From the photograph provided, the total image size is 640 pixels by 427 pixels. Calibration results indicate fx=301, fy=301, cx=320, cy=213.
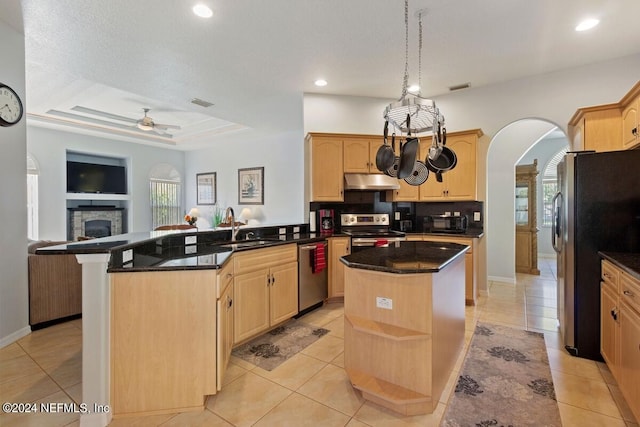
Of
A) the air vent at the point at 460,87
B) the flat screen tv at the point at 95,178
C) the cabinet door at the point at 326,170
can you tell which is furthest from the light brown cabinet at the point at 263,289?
the flat screen tv at the point at 95,178

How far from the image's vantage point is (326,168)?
4254 mm

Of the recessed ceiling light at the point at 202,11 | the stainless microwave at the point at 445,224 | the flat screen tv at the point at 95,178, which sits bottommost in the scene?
the stainless microwave at the point at 445,224

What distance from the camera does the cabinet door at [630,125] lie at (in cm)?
262

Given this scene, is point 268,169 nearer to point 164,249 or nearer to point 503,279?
point 164,249

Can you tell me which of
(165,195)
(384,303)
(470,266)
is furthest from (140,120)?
(470,266)

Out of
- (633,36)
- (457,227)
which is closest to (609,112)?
(633,36)

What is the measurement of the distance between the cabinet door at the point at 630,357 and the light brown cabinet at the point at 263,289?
8.59ft

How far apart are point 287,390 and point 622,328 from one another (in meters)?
2.24

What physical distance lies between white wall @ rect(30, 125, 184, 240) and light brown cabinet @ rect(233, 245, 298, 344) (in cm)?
578

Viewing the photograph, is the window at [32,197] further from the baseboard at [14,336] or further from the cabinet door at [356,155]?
the cabinet door at [356,155]

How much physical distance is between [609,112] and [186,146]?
8258 mm

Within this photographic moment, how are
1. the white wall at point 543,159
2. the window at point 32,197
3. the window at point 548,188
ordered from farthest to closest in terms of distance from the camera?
1. the window at point 548,188
2. the white wall at point 543,159
3. the window at point 32,197

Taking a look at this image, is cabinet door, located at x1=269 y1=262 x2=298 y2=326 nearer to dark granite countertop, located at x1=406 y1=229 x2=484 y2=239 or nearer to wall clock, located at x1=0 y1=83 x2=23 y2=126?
dark granite countertop, located at x1=406 y1=229 x2=484 y2=239

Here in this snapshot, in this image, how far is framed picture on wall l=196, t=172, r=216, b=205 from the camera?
8.11 m
